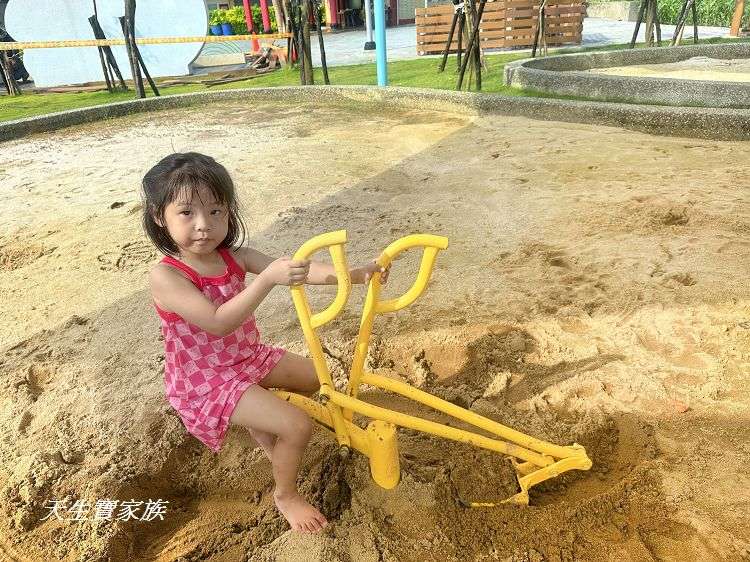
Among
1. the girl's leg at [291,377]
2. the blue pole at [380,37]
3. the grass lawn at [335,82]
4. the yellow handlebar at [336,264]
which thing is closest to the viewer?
the yellow handlebar at [336,264]

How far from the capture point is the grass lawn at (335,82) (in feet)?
27.5

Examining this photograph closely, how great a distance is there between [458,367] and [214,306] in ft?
3.38

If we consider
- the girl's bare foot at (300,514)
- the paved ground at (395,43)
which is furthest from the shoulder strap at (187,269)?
the paved ground at (395,43)

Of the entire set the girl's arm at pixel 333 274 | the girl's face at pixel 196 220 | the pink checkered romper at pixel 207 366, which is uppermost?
the girl's face at pixel 196 220

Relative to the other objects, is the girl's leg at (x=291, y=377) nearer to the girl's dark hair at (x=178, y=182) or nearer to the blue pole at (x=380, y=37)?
the girl's dark hair at (x=178, y=182)

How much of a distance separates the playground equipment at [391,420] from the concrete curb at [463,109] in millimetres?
4319

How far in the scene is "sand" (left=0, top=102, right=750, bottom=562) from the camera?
4.76 ft

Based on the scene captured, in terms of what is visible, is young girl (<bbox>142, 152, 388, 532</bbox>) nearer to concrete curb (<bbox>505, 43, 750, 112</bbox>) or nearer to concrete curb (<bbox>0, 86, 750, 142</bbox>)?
concrete curb (<bbox>0, 86, 750, 142</bbox>)

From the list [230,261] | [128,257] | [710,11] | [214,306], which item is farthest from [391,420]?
[710,11]

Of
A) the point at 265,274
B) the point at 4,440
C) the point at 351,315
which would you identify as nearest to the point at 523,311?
the point at 351,315

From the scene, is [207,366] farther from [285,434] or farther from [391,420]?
[391,420]

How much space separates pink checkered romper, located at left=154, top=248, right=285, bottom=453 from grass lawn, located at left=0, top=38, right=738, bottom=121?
6.54 metres

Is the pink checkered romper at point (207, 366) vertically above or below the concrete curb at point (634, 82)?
above

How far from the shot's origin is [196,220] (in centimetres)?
142
